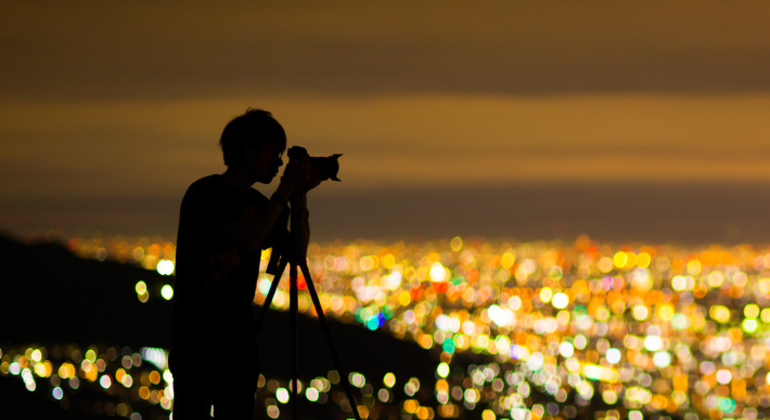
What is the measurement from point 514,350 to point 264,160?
93.0 metres

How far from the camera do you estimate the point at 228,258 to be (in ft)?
12.5

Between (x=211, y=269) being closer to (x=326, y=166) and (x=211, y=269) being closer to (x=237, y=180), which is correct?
(x=237, y=180)

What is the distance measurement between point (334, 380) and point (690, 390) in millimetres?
40926

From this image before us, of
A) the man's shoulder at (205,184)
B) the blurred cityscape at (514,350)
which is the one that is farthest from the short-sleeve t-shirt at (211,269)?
the blurred cityscape at (514,350)

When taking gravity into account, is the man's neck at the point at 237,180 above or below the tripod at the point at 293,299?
above

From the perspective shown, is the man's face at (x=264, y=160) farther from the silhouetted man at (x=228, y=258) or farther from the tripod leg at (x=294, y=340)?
the tripod leg at (x=294, y=340)

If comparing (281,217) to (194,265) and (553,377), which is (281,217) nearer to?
Result: (194,265)

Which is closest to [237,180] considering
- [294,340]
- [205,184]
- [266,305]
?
[205,184]

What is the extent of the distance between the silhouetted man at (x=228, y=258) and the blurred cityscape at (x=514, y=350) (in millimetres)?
22444

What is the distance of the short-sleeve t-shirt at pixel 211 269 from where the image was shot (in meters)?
3.80

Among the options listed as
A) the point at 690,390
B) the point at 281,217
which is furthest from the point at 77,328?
the point at 281,217

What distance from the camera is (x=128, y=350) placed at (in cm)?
5506

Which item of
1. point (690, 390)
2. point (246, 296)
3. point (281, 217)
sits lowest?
point (690, 390)

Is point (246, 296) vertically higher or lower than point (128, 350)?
higher
